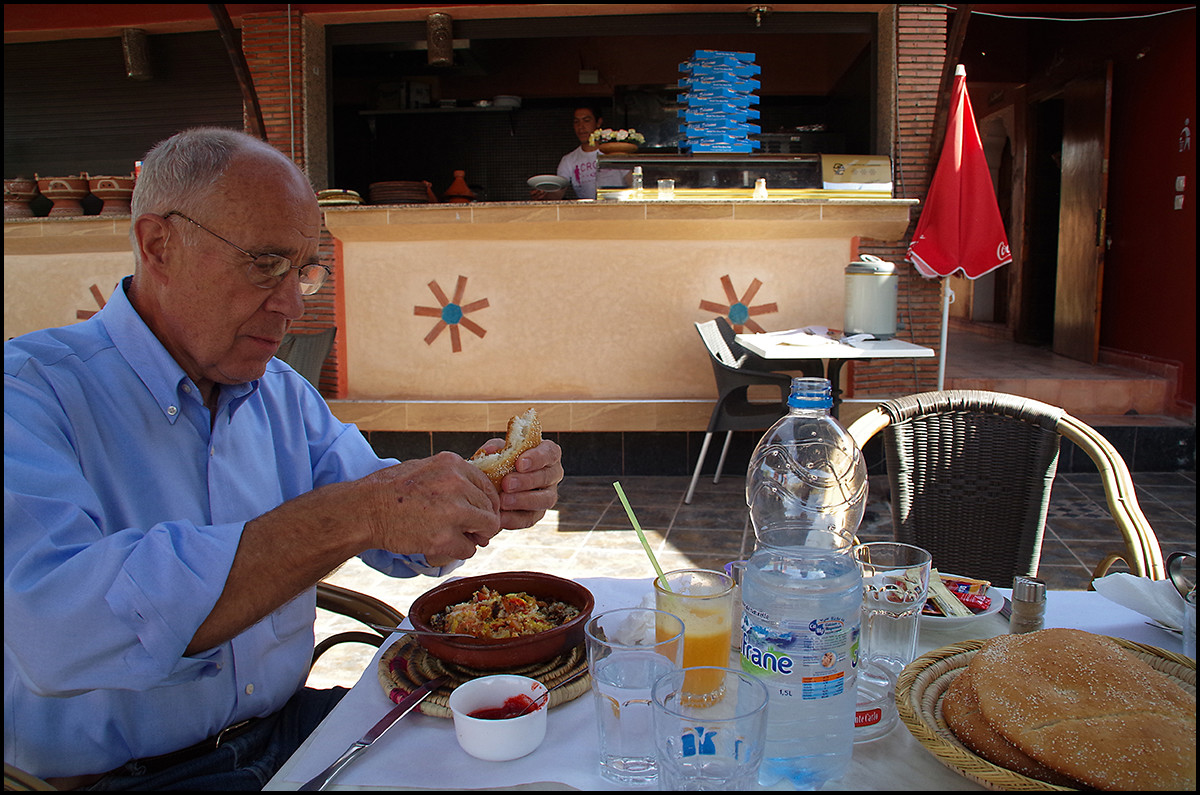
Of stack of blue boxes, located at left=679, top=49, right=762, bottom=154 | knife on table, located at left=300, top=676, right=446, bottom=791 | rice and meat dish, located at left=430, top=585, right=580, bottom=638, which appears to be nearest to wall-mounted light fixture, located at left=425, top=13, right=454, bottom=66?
stack of blue boxes, located at left=679, top=49, right=762, bottom=154

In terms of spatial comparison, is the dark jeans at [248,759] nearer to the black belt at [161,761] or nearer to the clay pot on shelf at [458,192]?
the black belt at [161,761]

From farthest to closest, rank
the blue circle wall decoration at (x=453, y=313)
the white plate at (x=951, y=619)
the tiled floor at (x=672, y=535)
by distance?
the blue circle wall decoration at (x=453, y=313)
the tiled floor at (x=672, y=535)
the white plate at (x=951, y=619)

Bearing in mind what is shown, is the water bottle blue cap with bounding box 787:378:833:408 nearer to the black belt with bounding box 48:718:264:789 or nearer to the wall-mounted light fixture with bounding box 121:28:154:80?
the black belt with bounding box 48:718:264:789

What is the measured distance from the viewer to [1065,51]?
7.88m

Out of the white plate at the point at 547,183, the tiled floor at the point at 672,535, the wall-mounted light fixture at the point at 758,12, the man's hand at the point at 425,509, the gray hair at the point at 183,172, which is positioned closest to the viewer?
the man's hand at the point at 425,509

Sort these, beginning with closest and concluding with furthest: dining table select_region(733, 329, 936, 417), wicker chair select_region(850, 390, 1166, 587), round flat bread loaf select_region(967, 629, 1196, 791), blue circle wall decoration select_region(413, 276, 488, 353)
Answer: round flat bread loaf select_region(967, 629, 1196, 791) → wicker chair select_region(850, 390, 1166, 587) → dining table select_region(733, 329, 936, 417) → blue circle wall decoration select_region(413, 276, 488, 353)

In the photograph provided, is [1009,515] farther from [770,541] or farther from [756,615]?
[756,615]

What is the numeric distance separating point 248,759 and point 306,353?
11.3 feet

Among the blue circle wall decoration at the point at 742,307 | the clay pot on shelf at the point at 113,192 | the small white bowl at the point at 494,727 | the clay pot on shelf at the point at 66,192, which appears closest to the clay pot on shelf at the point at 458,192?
the clay pot on shelf at the point at 113,192

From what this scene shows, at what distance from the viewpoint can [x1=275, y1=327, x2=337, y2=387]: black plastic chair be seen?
438 centimetres

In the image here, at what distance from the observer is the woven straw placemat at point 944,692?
761 millimetres

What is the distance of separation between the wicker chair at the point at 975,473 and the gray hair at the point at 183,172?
4.99 ft

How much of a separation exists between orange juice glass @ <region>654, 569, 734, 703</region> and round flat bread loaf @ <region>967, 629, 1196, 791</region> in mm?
299

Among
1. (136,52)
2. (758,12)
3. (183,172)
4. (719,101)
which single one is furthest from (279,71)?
(183,172)
